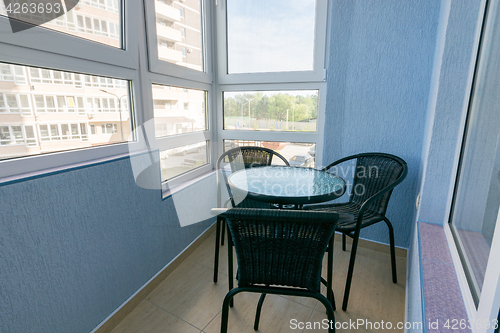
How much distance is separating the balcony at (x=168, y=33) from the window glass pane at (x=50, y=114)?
58 centimetres

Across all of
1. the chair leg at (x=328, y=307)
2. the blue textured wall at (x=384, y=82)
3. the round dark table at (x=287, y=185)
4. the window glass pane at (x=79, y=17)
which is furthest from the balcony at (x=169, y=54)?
the chair leg at (x=328, y=307)

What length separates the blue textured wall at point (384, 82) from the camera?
1942 mm

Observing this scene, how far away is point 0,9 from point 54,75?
0.30m

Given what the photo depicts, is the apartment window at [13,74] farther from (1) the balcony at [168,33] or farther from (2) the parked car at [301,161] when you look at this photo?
(2) the parked car at [301,161]

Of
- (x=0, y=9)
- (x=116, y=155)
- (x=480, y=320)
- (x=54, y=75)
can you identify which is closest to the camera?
(x=480, y=320)

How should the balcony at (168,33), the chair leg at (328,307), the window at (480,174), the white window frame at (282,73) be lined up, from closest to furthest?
the window at (480,174) → the chair leg at (328,307) → the balcony at (168,33) → the white window frame at (282,73)

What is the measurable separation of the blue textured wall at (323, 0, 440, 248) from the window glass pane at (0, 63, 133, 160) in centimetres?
178

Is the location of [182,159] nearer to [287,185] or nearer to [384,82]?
[287,185]

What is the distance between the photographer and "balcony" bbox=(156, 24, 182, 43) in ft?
6.31

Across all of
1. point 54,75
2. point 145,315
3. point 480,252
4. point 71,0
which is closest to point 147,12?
point 71,0

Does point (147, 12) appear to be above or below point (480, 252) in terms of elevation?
above

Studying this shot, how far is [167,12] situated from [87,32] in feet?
2.65

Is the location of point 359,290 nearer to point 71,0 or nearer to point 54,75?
point 54,75

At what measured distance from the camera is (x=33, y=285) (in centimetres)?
111
